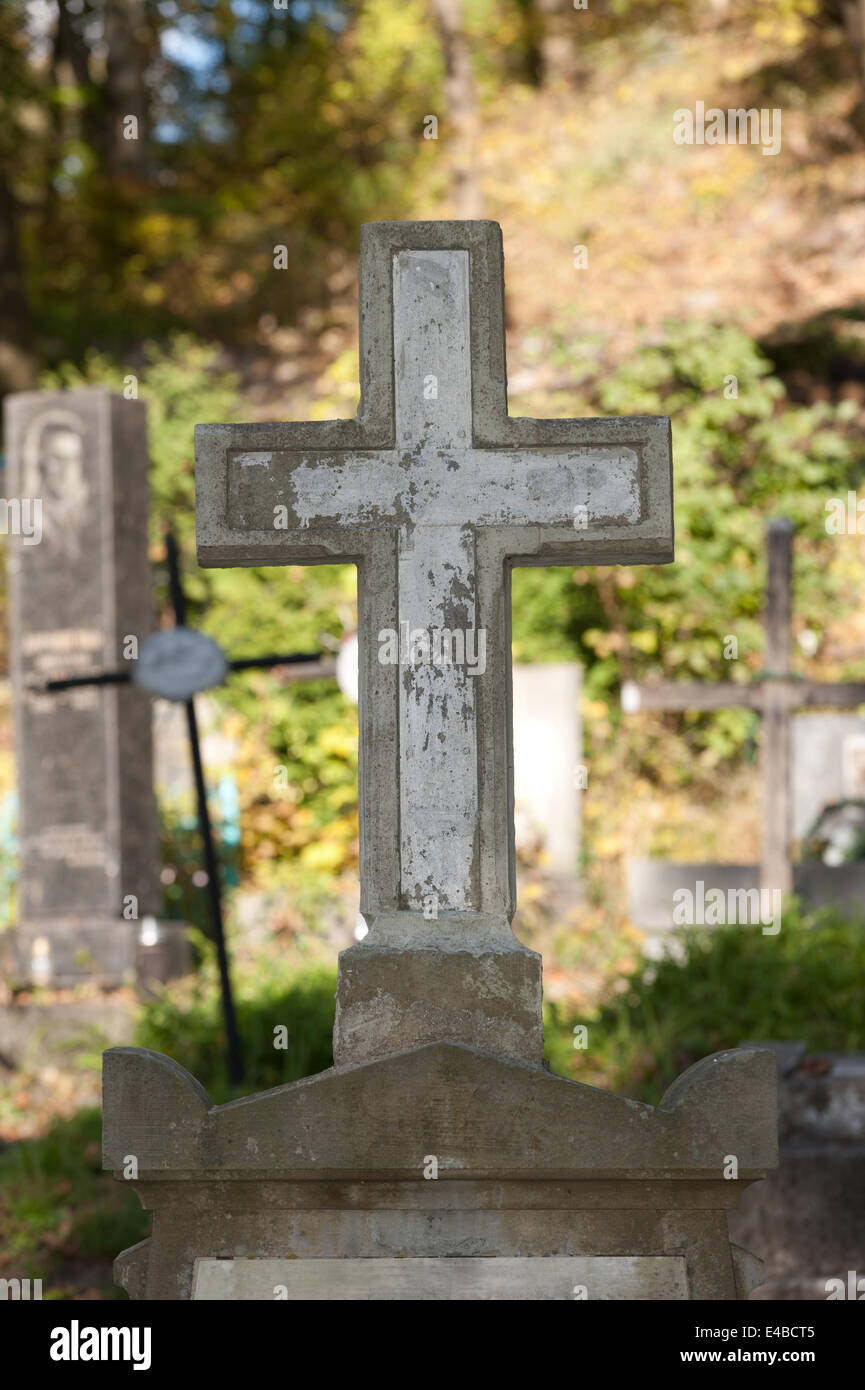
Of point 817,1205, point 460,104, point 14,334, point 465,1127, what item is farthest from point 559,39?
point 465,1127

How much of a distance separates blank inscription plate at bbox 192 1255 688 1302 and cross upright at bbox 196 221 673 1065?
65 centimetres

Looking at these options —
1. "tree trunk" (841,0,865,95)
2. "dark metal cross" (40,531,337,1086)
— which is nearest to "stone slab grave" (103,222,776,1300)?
"dark metal cross" (40,531,337,1086)

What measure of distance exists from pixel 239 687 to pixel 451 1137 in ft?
22.4

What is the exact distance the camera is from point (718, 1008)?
5484mm

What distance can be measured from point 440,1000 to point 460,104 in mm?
13295

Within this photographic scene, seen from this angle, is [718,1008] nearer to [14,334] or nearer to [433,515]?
[433,515]

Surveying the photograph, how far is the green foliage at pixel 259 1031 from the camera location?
5.68 metres

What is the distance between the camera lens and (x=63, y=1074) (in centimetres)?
669

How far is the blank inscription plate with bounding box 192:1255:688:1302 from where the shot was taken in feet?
8.59

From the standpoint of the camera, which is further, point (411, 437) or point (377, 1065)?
point (411, 437)

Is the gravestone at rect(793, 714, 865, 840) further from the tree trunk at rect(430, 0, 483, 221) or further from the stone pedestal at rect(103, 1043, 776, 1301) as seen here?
the tree trunk at rect(430, 0, 483, 221)

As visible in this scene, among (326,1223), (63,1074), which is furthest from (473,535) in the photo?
(63,1074)

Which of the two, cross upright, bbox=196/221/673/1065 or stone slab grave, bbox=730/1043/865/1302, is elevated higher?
cross upright, bbox=196/221/673/1065

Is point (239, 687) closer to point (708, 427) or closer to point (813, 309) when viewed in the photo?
point (708, 427)
